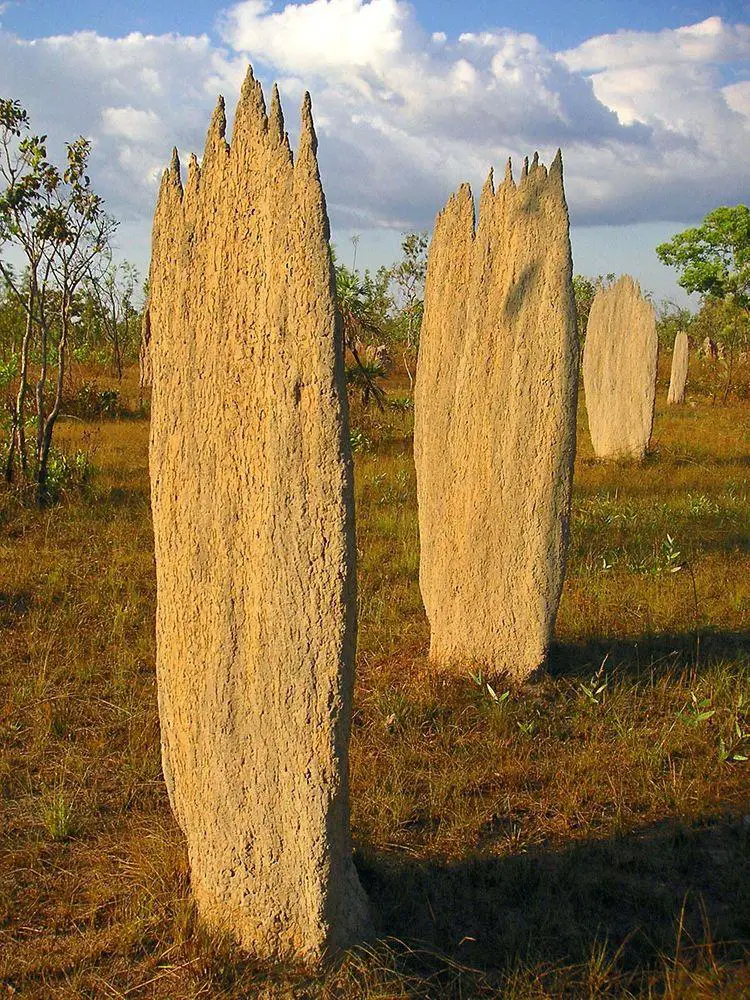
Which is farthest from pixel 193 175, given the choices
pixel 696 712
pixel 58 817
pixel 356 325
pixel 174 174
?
pixel 356 325

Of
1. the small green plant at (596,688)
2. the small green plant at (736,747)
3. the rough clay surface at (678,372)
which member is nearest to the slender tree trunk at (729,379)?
the rough clay surface at (678,372)

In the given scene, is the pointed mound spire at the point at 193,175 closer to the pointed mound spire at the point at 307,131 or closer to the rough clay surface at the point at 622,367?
the pointed mound spire at the point at 307,131

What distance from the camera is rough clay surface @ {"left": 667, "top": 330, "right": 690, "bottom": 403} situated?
19891 millimetres

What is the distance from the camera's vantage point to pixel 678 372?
2034 centimetres

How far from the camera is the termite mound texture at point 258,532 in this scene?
2.50m

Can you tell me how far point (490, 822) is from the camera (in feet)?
12.0

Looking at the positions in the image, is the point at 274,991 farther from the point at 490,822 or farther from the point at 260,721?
the point at 490,822

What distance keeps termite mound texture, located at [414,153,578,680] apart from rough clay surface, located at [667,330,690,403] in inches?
631

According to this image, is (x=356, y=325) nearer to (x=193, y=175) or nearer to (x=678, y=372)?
(x=193, y=175)

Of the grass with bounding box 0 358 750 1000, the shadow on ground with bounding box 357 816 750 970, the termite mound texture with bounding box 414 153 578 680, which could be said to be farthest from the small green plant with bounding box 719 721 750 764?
the termite mound texture with bounding box 414 153 578 680

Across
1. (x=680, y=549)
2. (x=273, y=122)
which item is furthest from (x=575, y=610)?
(x=273, y=122)

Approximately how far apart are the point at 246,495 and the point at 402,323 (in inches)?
783

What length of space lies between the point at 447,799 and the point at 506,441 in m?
1.89

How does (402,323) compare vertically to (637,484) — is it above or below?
above
